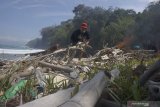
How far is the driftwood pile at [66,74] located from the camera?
14.1ft

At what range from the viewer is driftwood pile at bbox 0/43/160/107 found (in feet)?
14.1

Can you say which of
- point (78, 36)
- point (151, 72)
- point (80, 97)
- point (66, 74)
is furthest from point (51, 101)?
point (78, 36)

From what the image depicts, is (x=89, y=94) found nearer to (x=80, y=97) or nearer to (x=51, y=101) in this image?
(x=80, y=97)

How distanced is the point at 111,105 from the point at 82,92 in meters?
0.56

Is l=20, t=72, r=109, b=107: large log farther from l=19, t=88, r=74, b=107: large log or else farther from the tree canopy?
the tree canopy

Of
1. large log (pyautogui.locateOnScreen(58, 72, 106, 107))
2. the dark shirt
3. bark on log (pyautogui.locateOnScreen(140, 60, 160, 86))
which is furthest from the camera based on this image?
the dark shirt

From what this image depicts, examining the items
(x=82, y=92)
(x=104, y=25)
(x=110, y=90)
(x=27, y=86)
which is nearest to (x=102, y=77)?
(x=110, y=90)

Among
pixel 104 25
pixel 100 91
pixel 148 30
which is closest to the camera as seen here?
pixel 100 91

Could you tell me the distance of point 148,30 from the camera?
49.2 meters

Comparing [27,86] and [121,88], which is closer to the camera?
[121,88]

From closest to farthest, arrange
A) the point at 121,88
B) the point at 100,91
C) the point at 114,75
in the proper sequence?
the point at 100,91 < the point at 121,88 < the point at 114,75

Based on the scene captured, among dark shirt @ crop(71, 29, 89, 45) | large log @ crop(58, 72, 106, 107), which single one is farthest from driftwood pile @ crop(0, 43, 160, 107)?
dark shirt @ crop(71, 29, 89, 45)

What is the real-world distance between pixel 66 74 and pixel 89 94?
4.08 meters

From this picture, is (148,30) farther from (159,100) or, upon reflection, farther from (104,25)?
(159,100)
